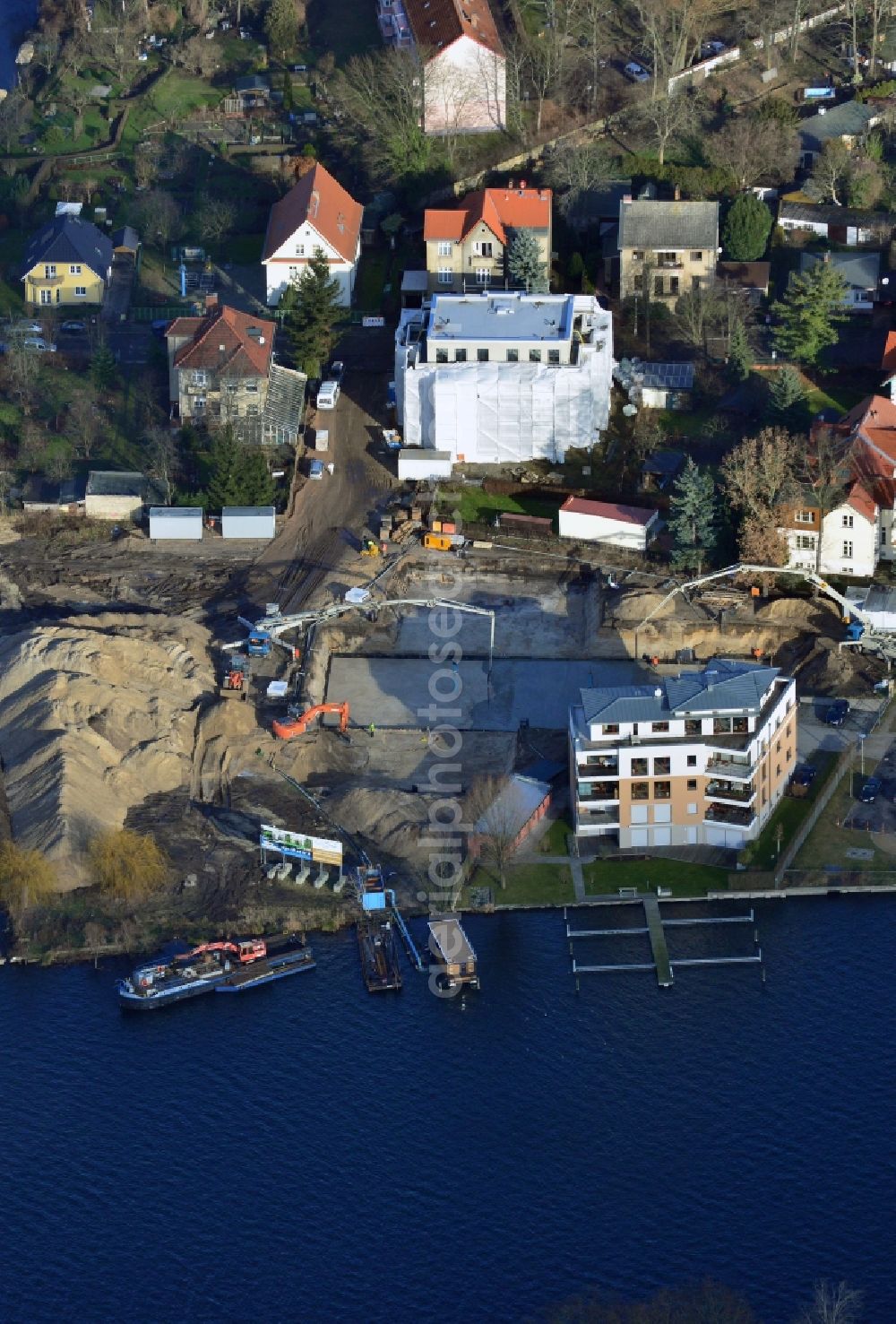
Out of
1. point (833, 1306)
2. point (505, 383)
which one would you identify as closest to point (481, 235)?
point (505, 383)

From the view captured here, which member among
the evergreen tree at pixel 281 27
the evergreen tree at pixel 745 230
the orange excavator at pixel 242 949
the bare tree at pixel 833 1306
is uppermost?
the evergreen tree at pixel 281 27

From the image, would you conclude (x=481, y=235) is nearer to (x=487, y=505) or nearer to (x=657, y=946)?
(x=487, y=505)

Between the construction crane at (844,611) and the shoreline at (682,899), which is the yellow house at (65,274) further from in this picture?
the shoreline at (682,899)

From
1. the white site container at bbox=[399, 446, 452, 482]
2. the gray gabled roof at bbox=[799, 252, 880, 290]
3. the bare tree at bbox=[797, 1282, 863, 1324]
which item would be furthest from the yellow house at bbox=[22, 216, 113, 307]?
the bare tree at bbox=[797, 1282, 863, 1324]

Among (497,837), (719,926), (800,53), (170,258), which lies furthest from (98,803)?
(800,53)

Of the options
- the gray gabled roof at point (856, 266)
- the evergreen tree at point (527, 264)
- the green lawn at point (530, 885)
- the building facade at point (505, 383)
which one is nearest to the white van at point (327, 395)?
the building facade at point (505, 383)
